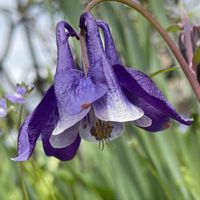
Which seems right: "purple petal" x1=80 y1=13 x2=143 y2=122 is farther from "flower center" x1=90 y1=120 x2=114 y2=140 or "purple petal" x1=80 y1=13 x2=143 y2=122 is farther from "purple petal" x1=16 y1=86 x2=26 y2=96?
"purple petal" x1=16 y1=86 x2=26 y2=96

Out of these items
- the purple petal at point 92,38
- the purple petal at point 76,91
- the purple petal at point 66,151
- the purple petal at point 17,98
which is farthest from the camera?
the purple petal at point 17,98

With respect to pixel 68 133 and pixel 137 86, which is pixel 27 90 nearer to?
pixel 68 133

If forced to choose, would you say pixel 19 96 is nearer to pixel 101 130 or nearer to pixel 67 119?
pixel 101 130

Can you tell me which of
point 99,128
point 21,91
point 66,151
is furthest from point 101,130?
point 21,91

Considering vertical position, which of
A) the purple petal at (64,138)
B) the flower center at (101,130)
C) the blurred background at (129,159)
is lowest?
the blurred background at (129,159)

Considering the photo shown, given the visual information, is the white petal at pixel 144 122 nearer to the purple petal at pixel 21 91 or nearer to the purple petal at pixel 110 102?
the purple petal at pixel 110 102

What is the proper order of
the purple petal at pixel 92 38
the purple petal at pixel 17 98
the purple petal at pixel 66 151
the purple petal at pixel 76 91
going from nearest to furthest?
the purple petal at pixel 76 91 → the purple petal at pixel 92 38 → the purple petal at pixel 66 151 → the purple petal at pixel 17 98

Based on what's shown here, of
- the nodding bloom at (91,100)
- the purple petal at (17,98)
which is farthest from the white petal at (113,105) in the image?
the purple petal at (17,98)

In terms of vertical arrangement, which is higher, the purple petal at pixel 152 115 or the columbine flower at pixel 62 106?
the columbine flower at pixel 62 106
